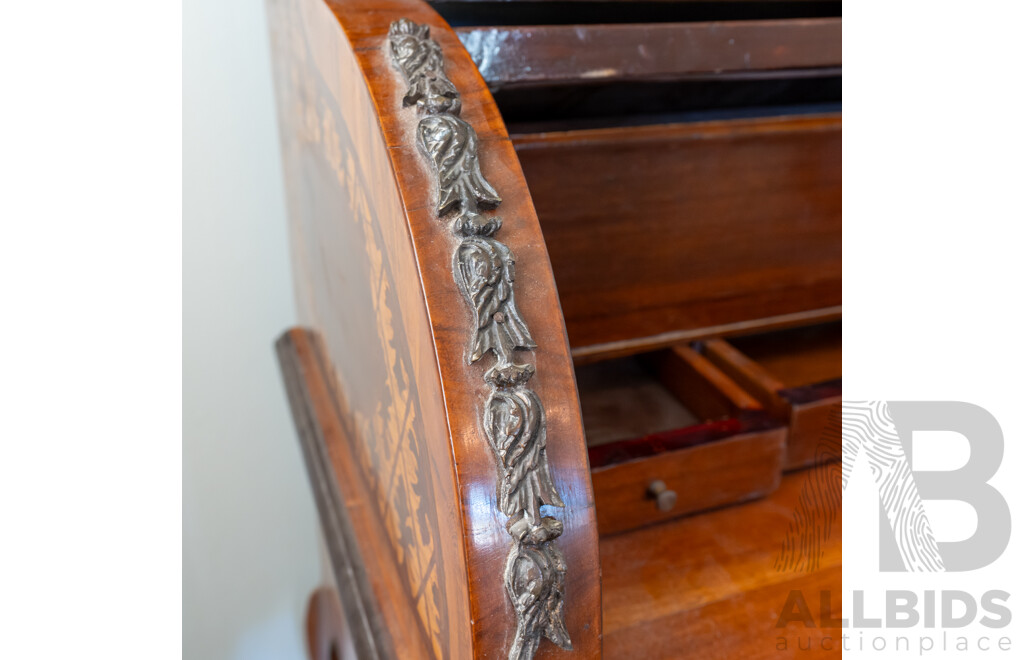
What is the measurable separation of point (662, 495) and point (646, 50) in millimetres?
365

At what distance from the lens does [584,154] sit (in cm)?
70

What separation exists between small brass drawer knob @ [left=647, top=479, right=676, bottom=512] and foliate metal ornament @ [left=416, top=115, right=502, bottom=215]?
372 mm

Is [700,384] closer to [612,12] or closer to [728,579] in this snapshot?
[728,579]

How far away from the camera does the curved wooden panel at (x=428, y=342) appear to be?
0.34 metres

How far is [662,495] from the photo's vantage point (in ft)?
2.18

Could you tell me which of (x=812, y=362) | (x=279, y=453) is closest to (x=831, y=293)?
(x=812, y=362)

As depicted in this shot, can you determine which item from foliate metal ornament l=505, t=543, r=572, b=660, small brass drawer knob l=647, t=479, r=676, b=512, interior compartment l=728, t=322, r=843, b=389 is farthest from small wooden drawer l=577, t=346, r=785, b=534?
foliate metal ornament l=505, t=543, r=572, b=660

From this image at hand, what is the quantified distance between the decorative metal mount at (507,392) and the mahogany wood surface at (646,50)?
0.19 meters

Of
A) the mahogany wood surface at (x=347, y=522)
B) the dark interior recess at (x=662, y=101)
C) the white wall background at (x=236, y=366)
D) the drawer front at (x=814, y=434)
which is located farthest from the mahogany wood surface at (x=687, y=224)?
the white wall background at (x=236, y=366)

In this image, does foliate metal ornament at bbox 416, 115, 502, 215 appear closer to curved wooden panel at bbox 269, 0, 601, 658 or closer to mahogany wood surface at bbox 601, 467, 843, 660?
curved wooden panel at bbox 269, 0, 601, 658

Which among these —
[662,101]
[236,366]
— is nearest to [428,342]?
[662,101]

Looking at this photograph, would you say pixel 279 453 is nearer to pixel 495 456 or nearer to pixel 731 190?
pixel 731 190
